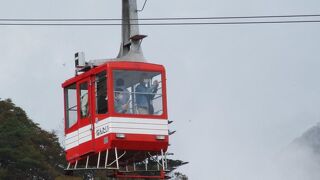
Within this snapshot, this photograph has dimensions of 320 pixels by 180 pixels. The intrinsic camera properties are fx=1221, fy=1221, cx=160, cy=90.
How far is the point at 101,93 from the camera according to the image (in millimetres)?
39375

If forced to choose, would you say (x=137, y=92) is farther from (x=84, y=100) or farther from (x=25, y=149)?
(x=25, y=149)

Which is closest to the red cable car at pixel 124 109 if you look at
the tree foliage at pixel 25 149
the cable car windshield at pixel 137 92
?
the cable car windshield at pixel 137 92

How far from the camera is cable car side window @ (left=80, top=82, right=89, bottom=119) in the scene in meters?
40.1

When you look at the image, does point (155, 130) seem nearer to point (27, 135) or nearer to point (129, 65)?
point (129, 65)

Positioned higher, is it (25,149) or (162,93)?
(25,149)

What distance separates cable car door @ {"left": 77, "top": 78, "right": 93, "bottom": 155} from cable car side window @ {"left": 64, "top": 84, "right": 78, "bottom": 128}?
0.42 meters

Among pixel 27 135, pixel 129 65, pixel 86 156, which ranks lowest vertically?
pixel 86 156

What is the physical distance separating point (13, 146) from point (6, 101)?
394 cm

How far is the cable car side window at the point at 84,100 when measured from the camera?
40.1 metres

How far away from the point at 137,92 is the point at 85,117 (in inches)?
79.8

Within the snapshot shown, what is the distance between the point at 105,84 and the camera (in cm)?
3919

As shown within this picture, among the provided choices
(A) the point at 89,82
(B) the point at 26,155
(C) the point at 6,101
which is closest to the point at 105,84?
(A) the point at 89,82

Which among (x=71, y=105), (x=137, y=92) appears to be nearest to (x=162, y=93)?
(x=137, y=92)

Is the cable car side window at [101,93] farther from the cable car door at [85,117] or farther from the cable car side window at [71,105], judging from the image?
the cable car side window at [71,105]
